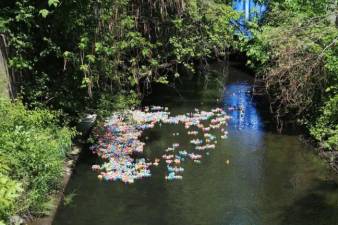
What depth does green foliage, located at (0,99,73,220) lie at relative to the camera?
658 cm

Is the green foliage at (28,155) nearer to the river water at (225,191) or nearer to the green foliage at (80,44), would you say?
the river water at (225,191)

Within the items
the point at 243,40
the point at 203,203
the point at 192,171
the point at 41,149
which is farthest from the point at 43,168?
the point at 243,40

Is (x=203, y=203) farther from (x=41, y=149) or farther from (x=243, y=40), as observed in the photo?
(x=243, y=40)

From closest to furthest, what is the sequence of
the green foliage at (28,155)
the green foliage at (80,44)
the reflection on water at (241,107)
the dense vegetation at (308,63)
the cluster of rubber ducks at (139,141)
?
the green foliage at (28,155)
the green foliage at (80,44)
the cluster of rubber ducks at (139,141)
the dense vegetation at (308,63)
the reflection on water at (241,107)

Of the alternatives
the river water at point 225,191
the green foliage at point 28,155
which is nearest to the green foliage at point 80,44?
the green foliage at point 28,155

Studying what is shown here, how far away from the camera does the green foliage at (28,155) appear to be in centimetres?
658

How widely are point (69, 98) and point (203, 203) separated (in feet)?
10.6

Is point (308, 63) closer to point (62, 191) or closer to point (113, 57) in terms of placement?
point (113, 57)

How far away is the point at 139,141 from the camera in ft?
37.2

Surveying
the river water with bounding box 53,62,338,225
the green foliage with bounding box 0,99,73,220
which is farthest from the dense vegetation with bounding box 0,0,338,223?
the river water with bounding box 53,62,338,225

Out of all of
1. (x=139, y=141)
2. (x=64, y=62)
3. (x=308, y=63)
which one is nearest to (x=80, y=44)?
(x=64, y=62)

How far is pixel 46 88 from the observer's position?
30.4 feet

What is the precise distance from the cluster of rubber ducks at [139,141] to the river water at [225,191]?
193mm

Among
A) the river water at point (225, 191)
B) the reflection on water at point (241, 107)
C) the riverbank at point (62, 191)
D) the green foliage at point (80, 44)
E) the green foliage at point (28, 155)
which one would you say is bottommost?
A: the reflection on water at point (241, 107)
